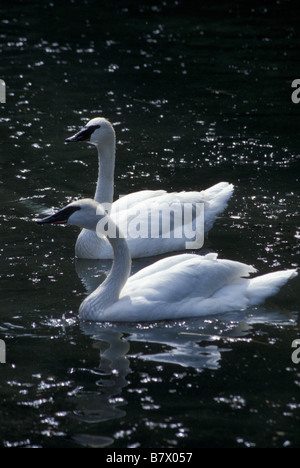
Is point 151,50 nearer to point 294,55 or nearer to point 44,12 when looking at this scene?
point 294,55

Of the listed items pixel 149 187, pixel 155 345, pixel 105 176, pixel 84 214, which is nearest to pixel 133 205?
pixel 105 176

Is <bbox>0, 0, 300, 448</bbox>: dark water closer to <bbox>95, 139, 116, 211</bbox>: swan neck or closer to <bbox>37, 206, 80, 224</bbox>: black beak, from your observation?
<bbox>95, 139, 116, 211</bbox>: swan neck

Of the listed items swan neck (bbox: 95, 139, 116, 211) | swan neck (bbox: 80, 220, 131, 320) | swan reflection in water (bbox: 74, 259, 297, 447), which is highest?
swan neck (bbox: 95, 139, 116, 211)

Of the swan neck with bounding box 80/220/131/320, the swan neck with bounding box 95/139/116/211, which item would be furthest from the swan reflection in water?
the swan neck with bounding box 95/139/116/211

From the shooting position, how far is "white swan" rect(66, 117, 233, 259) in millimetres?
10930

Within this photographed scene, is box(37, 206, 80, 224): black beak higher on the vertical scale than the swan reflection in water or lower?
higher

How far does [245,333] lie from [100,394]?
1784 millimetres

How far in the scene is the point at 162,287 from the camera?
9.00 m

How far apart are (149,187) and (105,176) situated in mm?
1700

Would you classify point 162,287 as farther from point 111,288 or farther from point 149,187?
point 149,187

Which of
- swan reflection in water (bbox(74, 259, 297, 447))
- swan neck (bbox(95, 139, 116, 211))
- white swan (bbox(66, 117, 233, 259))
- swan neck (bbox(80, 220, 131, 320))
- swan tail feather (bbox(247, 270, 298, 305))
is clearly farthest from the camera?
swan neck (bbox(95, 139, 116, 211))

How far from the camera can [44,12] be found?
23984mm

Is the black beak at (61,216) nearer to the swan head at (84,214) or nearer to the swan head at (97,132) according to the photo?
the swan head at (84,214)

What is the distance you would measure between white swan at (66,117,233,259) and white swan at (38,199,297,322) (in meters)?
1.60
